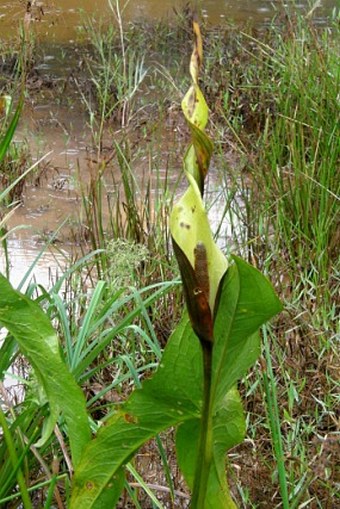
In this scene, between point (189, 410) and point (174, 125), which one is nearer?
point (189, 410)

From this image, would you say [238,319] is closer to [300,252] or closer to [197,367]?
[197,367]

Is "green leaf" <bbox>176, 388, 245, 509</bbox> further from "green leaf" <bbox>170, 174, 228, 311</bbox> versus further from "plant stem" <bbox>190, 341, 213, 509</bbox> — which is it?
"green leaf" <bbox>170, 174, 228, 311</bbox>

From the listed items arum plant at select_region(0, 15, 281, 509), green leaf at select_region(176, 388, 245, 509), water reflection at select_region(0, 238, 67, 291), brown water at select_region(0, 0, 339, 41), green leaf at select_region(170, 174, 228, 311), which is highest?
green leaf at select_region(170, 174, 228, 311)

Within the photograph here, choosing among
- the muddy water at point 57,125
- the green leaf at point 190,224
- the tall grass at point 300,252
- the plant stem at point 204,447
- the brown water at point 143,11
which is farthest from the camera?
the brown water at point 143,11

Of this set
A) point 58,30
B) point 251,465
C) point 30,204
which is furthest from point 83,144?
point 251,465

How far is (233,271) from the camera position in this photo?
0.98 metres

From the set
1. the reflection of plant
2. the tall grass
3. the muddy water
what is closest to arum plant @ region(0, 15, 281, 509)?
the tall grass

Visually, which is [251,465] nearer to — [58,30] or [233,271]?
[233,271]

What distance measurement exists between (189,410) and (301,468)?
711 mm

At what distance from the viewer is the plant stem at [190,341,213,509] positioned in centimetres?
105

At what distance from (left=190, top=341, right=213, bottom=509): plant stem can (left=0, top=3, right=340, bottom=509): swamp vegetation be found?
0.14ft

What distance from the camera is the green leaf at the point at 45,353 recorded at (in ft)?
3.81

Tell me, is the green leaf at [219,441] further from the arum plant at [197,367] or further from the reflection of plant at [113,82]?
the reflection of plant at [113,82]

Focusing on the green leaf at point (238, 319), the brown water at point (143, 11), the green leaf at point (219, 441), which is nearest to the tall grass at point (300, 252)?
the green leaf at point (219, 441)
